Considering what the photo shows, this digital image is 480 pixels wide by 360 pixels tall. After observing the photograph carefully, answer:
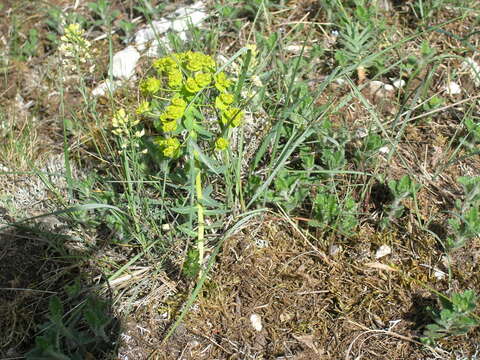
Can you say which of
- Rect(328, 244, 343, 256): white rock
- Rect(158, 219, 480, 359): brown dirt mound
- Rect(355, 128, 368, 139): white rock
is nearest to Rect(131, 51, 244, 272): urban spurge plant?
Rect(158, 219, 480, 359): brown dirt mound

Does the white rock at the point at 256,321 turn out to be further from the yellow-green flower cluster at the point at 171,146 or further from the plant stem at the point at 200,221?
the yellow-green flower cluster at the point at 171,146

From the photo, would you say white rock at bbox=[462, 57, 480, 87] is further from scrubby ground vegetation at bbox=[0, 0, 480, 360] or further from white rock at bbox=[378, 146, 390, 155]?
white rock at bbox=[378, 146, 390, 155]

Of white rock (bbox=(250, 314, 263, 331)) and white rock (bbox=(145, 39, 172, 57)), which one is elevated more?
white rock (bbox=(145, 39, 172, 57))

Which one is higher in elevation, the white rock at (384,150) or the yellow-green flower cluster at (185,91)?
the yellow-green flower cluster at (185,91)

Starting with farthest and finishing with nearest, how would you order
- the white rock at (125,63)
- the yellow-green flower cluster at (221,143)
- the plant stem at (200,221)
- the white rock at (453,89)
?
the white rock at (125,63)
the white rock at (453,89)
the plant stem at (200,221)
the yellow-green flower cluster at (221,143)

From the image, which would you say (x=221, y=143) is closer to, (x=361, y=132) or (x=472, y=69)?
(x=361, y=132)

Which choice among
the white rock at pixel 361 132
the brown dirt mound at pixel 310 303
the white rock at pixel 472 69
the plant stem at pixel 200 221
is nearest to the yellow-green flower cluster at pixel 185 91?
the plant stem at pixel 200 221
